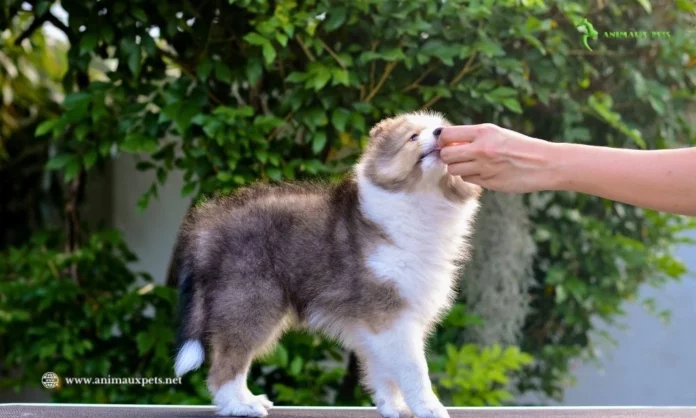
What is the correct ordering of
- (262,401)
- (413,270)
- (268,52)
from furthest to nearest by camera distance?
(268,52)
(262,401)
(413,270)

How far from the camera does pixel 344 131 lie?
343 cm

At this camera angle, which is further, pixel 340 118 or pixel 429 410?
pixel 340 118

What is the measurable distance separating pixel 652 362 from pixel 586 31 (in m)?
2.12

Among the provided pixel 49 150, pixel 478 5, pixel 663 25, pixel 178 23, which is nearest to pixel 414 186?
pixel 478 5

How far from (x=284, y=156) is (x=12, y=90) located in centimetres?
203

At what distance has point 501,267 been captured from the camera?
153 inches

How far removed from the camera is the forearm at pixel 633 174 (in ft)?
6.72

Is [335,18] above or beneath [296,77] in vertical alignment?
above

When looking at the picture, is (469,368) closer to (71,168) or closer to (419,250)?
(419,250)

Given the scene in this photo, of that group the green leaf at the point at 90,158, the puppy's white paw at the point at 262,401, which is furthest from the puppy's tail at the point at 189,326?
the green leaf at the point at 90,158

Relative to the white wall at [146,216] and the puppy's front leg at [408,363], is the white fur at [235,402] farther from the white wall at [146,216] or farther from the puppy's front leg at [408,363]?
the white wall at [146,216]

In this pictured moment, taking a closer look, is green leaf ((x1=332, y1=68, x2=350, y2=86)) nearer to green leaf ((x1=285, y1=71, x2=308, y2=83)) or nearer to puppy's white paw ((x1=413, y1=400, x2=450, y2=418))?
green leaf ((x1=285, y1=71, x2=308, y2=83))

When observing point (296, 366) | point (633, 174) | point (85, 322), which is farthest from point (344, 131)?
point (633, 174)

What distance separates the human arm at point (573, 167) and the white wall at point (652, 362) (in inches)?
110
